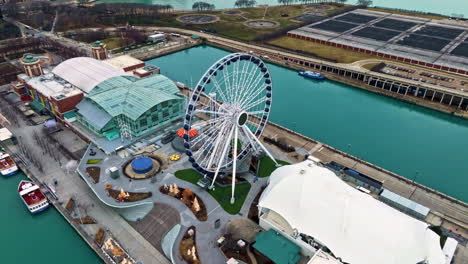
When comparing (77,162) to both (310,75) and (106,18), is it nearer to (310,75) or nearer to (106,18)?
(310,75)

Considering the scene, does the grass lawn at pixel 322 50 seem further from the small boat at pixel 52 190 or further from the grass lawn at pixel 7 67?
the small boat at pixel 52 190

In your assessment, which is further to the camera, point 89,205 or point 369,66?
point 369,66

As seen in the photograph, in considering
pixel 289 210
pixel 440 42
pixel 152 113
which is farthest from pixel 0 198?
pixel 440 42

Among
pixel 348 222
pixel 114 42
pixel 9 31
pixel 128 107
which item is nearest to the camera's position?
pixel 348 222

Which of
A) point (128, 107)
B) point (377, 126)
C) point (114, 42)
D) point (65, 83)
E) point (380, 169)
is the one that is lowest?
point (377, 126)

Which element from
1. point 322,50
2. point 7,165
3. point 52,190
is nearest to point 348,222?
point 52,190

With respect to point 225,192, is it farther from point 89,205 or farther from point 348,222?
point 89,205
